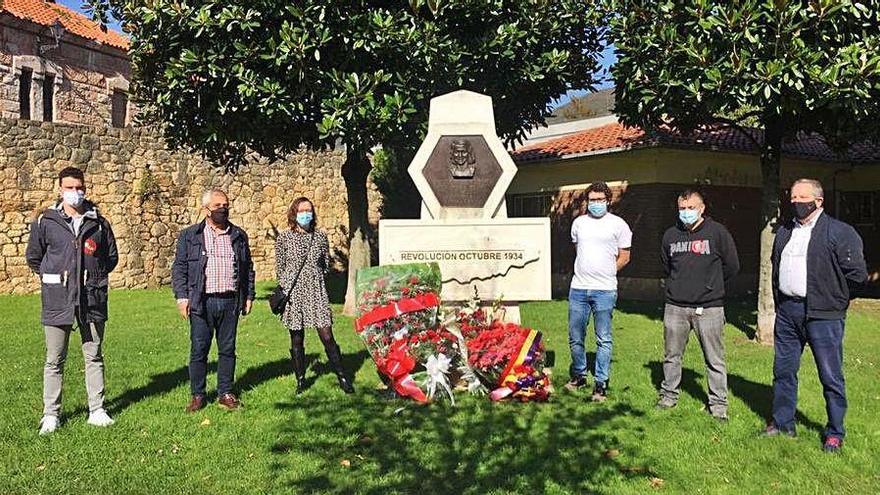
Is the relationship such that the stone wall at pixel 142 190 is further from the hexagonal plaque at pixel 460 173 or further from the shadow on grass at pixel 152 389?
the hexagonal plaque at pixel 460 173

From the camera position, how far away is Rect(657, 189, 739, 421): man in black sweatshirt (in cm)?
516

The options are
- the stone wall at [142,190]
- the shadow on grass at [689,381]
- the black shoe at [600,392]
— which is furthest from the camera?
the stone wall at [142,190]

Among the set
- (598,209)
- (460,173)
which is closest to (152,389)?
(460,173)

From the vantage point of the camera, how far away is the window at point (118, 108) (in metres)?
27.6

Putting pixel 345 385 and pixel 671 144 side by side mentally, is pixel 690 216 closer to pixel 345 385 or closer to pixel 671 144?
Result: pixel 345 385

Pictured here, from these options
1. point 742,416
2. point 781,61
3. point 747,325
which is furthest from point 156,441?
point 747,325

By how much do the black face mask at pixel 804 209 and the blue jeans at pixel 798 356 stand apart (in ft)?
1.94

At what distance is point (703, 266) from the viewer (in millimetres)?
5176

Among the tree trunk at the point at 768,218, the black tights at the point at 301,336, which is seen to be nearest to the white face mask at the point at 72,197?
the black tights at the point at 301,336

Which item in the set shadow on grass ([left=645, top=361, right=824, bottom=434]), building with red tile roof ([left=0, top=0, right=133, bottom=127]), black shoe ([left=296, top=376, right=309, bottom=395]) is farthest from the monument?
building with red tile roof ([left=0, top=0, right=133, bottom=127])

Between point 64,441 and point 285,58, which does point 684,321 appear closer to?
point 64,441

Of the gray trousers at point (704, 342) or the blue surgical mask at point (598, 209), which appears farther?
the blue surgical mask at point (598, 209)

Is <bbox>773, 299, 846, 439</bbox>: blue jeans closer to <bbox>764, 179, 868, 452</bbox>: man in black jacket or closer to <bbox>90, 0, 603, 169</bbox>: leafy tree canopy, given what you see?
<bbox>764, 179, 868, 452</bbox>: man in black jacket

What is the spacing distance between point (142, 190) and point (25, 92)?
13072 millimetres
